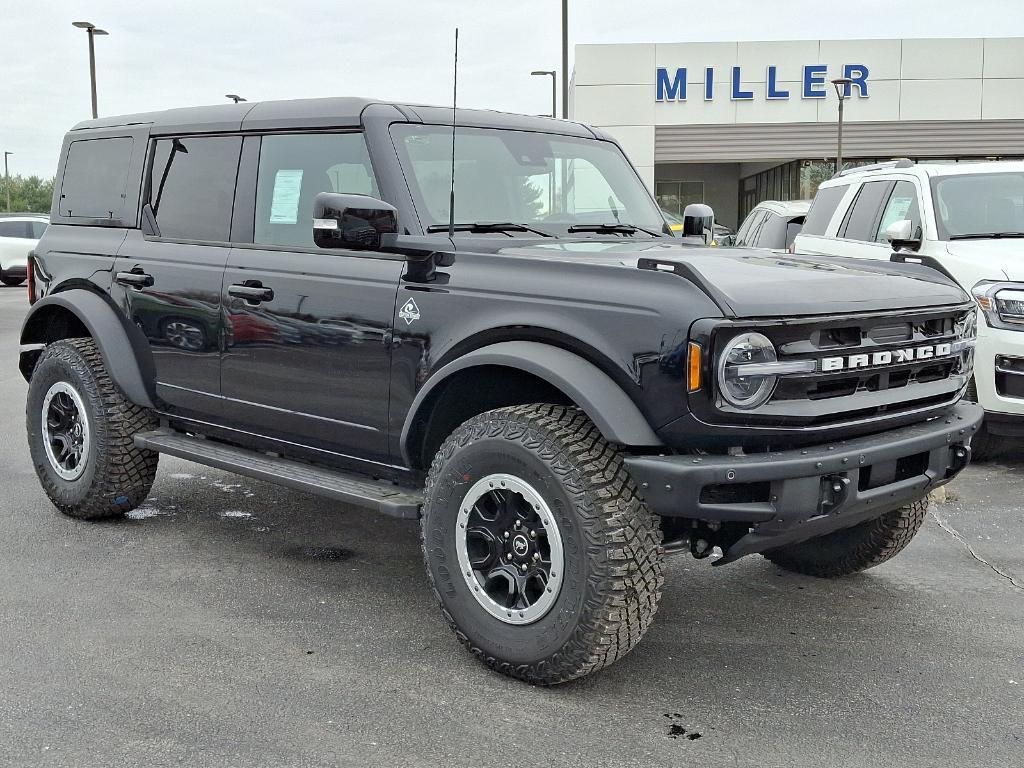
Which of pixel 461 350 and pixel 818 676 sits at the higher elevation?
pixel 461 350

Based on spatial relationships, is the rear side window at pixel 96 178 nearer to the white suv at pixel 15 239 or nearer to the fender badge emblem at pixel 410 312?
the fender badge emblem at pixel 410 312

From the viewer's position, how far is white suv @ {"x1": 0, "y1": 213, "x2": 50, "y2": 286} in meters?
26.1

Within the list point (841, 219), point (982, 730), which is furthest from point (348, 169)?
point (841, 219)

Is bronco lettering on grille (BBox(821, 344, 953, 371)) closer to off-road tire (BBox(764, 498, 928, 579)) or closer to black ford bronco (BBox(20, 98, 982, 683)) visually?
black ford bronco (BBox(20, 98, 982, 683))

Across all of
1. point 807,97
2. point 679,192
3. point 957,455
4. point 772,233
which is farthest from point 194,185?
point 679,192

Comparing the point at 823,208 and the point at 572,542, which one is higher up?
the point at 823,208

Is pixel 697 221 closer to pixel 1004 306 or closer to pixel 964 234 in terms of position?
pixel 1004 306

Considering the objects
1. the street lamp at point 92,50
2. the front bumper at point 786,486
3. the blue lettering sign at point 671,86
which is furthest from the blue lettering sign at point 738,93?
the front bumper at point 786,486

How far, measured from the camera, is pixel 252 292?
4.62 m

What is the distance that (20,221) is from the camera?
86.4 feet

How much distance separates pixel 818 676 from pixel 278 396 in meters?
2.34

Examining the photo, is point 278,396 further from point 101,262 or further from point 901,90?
point 901,90

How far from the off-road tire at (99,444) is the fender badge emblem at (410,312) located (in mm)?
1969

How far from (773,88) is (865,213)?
1185 inches
